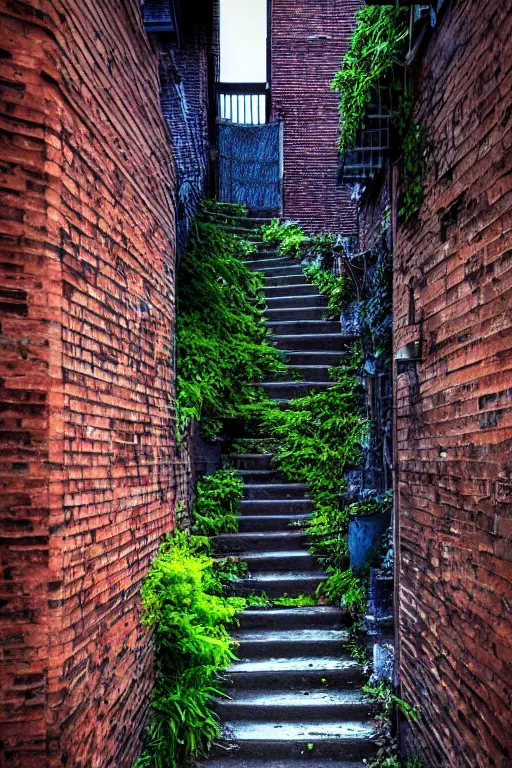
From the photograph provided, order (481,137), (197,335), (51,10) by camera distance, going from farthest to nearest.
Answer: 1. (197,335)
2. (481,137)
3. (51,10)

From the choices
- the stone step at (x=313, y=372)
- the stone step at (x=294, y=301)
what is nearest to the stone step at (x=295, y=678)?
the stone step at (x=313, y=372)

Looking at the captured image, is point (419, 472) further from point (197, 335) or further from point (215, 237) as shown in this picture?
point (215, 237)

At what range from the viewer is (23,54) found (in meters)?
2.49

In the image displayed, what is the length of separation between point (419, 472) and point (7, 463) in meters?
2.59

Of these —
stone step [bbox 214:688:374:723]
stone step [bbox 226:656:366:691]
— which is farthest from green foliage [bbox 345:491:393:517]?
stone step [bbox 214:688:374:723]

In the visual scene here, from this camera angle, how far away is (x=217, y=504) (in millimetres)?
6785

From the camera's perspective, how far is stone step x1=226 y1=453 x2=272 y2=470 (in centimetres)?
752

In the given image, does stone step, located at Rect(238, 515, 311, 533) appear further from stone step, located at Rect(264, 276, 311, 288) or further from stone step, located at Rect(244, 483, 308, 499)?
stone step, located at Rect(264, 276, 311, 288)

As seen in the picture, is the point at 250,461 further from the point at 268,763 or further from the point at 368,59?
the point at 368,59

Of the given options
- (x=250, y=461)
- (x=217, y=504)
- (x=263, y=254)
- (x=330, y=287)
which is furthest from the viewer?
(x=263, y=254)

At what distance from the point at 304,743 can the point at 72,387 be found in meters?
3.36

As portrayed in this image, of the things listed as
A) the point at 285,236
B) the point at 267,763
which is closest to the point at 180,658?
the point at 267,763

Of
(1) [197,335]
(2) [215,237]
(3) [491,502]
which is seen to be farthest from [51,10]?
(2) [215,237]

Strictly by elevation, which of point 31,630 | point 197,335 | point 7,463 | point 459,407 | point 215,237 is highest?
point 215,237
